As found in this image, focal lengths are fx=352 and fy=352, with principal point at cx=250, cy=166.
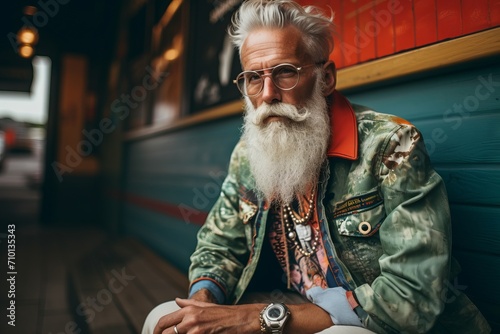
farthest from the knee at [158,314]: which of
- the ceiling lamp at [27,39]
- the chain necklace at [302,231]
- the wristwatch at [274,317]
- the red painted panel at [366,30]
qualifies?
the ceiling lamp at [27,39]

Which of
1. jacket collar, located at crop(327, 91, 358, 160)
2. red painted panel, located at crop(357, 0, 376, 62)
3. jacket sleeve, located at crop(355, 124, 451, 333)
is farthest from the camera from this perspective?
red painted panel, located at crop(357, 0, 376, 62)

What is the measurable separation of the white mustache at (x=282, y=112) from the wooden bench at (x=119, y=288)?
1683 millimetres

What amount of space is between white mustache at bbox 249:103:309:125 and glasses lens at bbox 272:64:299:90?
0.23ft

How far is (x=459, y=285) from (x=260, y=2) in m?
1.28

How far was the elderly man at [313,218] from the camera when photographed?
925mm

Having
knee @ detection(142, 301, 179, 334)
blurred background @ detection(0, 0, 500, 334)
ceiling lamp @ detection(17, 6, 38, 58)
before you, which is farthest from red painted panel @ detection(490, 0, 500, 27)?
ceiling lamp @ detection(17, 6, 38, 58)

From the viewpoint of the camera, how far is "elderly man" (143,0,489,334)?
93 centimetres

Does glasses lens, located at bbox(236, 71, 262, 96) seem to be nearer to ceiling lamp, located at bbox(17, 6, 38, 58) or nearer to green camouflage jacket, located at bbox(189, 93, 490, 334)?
green camouflage jacket, located at bbox(189, 93, 490, 334)

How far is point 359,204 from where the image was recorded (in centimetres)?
110

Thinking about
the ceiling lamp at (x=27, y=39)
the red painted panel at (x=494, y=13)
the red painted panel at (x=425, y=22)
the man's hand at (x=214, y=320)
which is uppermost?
the ceiling lamp at (x=27, y=39)

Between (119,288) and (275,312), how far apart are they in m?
2.32

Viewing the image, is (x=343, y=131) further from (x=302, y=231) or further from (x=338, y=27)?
(x=338, y=27)

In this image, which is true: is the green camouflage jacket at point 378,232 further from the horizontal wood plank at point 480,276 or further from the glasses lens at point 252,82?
the glasses lens at point 252,82

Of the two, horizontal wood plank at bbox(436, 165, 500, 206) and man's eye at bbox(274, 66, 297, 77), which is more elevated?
man's eye at bbox(274, 66, 297, 77)
